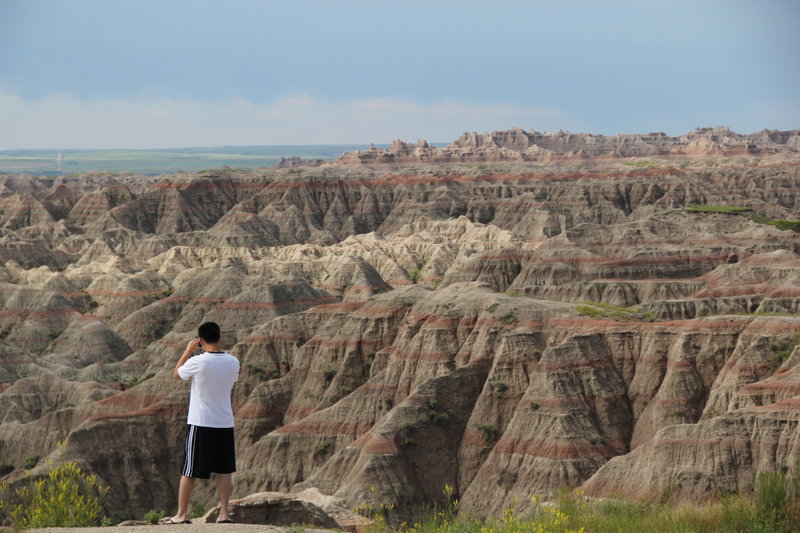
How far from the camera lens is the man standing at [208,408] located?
2272cm

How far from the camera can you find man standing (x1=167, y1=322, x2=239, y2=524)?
2272 cm

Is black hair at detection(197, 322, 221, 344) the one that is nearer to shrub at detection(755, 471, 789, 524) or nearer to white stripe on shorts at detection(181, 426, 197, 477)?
white stripe on shorts at detection(181, 426, 197, 477)

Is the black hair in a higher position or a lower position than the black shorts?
higher

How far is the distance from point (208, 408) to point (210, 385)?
500mm

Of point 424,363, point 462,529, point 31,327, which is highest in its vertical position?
point 462,529

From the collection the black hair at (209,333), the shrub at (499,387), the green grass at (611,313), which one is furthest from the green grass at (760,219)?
the black hair at (209,333)

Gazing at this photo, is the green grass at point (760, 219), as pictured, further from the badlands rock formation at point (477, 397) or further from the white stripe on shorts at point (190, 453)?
the white stripe on shorts at point (190, 453)

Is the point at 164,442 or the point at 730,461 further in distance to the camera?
the point at 164,442

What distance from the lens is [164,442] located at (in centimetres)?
8788

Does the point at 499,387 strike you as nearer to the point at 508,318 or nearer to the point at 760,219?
the point at 508,318

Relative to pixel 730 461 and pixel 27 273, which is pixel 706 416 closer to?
pixel 730 461

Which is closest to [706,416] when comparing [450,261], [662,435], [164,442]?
[662,435]

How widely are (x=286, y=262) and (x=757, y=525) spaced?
162m

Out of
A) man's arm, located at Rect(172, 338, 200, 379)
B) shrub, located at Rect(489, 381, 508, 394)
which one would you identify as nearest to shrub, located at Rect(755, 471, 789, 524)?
man's arm, located at Rect(172, 338, 200, 379)
